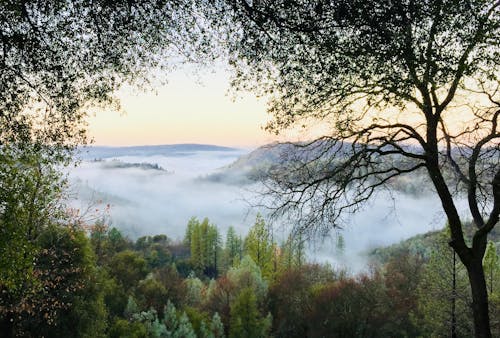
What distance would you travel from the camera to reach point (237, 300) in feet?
104

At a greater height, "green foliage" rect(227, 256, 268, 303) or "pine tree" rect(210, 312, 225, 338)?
"green foliage" rect(227, 256, 268, 303)

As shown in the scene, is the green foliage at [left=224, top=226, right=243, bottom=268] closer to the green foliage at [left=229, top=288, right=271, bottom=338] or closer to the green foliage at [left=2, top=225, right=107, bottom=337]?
the green foliage at [left=229, top=288, right=271, bottom=338]

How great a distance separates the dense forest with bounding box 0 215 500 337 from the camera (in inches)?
603

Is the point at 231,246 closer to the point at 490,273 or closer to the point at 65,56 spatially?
the point at 490,273

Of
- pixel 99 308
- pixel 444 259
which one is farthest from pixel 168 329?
pixel 444 259

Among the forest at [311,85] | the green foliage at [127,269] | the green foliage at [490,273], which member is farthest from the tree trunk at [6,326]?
the green foliage at [490,273]

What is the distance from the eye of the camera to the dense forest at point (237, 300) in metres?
15.3

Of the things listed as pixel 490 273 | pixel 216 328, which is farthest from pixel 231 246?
pixel 490 273

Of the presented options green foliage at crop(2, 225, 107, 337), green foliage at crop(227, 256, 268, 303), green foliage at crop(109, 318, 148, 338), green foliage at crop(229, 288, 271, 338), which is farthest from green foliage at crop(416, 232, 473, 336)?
green foliage at crop(227, 256, 268, 303)

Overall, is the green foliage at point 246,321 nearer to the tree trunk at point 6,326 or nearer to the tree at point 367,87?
the tree trunk at point 6,326

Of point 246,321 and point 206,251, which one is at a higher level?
point 246,321

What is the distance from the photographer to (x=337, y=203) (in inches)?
279

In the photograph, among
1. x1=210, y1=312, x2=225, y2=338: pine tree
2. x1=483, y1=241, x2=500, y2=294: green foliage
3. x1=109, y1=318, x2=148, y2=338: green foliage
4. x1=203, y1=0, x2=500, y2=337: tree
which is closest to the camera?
x1=203, y1=0, x2=500, y2=337: tree

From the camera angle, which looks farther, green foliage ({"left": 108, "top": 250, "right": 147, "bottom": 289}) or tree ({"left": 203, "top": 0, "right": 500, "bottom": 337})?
green foliage ({"left": 108, "top": 250, "right": 147, "bottom": 289})
